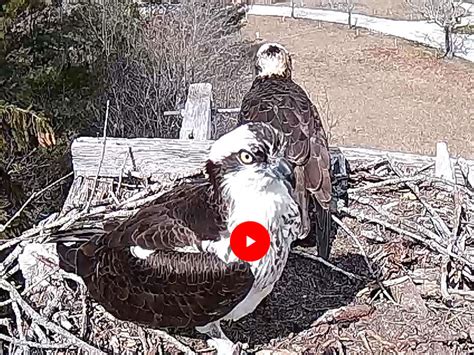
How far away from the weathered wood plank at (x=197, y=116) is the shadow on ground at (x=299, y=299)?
1.01 m

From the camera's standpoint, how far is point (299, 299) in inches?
113

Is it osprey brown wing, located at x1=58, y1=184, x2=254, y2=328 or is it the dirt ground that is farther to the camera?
the dirt ground

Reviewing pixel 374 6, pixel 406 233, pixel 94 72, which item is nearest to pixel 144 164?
pixel 406 233

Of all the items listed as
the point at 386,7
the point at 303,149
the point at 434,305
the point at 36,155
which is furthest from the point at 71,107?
the point at 386,7

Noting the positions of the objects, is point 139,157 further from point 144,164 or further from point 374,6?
point 374,6

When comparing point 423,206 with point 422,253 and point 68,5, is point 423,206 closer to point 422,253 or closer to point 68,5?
point 422,253

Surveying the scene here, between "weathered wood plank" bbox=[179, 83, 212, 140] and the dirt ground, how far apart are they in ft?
39.7

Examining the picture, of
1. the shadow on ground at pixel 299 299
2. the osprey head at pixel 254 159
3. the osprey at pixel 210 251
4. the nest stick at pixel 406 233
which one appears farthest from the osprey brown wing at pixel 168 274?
the nest stick at pixel 406 233

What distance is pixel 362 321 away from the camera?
2695mm

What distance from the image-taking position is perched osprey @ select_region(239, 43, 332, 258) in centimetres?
301

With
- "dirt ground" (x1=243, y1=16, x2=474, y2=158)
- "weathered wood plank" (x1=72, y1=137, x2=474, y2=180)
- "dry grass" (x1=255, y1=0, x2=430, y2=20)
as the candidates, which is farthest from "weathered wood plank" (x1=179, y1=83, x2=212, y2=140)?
"dry grass" (x1=255, y1=0, x2=430, y2=20)

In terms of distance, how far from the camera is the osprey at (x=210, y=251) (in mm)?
2295

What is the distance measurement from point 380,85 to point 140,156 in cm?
1731

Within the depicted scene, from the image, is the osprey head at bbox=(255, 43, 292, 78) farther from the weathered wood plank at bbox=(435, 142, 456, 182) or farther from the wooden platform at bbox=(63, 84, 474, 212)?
the weathered wood plank at bbox=(435, 142, 456, 182)
